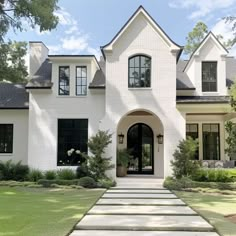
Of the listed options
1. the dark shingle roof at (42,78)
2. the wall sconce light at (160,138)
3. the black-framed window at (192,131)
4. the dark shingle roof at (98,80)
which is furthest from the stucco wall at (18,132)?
the black-framed window at (192,131)

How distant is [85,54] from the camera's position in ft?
69.0

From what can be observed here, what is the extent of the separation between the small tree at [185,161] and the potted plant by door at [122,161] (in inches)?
120

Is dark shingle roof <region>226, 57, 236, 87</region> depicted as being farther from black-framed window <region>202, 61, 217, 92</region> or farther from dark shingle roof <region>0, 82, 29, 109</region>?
dark shingle roof <region>0, 82, 29, 109</region>

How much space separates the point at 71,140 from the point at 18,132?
351 centimetres

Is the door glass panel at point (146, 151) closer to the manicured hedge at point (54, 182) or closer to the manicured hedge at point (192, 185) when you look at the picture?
the manicured hedge at point (192, 185)

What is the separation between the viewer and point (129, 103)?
19922 millimetres

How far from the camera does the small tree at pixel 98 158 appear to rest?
18.7 m

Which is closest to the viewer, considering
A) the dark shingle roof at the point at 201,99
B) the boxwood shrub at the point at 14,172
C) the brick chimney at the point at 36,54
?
the dark shingle roof at the point at 201,99

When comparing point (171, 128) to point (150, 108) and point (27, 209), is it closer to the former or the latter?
point (150, 108)

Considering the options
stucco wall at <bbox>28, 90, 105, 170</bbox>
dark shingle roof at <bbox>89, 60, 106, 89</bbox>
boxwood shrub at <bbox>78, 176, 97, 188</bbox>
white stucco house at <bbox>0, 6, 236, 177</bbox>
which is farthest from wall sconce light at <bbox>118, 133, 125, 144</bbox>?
boxwood shrub at <bbox>78, 176, 97, 188</bbox>

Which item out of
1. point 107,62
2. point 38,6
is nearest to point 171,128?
point 107,62

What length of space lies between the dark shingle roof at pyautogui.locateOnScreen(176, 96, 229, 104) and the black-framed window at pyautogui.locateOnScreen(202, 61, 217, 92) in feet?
2.69

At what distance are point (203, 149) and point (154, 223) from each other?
46.2 feet

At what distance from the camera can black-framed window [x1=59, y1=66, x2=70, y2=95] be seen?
21.2 metres
